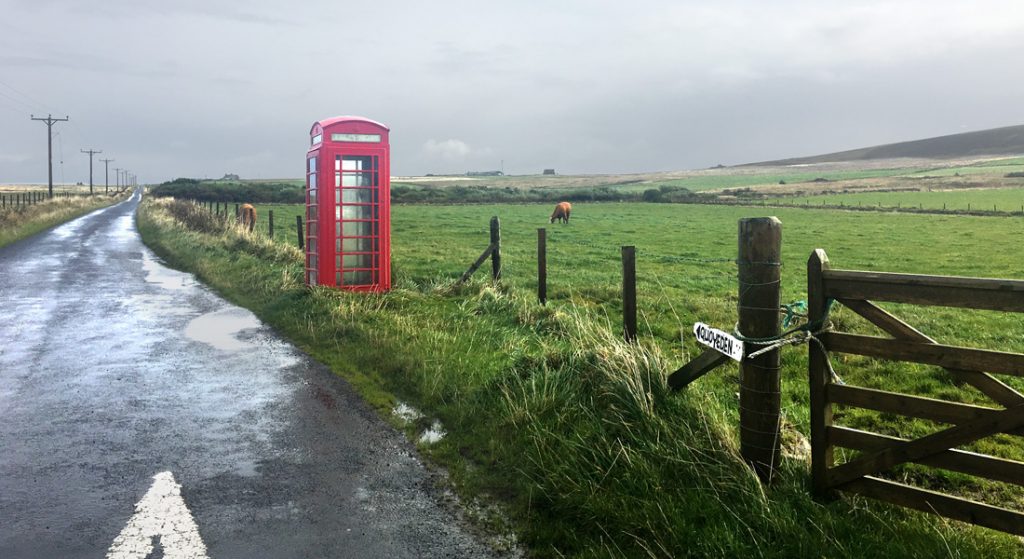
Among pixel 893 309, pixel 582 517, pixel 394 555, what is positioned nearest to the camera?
pixel 394 555

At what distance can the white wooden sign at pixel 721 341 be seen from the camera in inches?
182

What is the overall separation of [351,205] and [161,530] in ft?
33.3

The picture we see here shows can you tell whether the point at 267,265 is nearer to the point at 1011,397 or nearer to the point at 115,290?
the point at 115,290

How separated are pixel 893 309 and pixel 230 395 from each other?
11.4 m

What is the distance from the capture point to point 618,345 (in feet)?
21.1

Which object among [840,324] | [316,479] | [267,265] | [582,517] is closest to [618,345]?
[582,517]

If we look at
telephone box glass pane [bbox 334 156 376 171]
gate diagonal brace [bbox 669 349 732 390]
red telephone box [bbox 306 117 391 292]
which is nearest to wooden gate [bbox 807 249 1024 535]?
gate diagonal brace [bbox 669 349 732 390]

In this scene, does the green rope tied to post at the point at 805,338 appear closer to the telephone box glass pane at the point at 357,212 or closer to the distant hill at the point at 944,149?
the telephone box glass pane at the point at 357,212

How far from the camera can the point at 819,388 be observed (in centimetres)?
445

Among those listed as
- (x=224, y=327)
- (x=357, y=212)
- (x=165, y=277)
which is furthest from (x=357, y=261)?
(x=165, y=277)

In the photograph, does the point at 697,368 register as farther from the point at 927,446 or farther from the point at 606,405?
the point at 927,446

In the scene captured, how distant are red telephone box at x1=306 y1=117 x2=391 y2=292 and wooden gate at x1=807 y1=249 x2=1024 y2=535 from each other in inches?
→ 410

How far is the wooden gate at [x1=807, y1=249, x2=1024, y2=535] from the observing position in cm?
368

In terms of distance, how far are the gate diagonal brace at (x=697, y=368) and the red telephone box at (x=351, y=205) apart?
29.5ft
